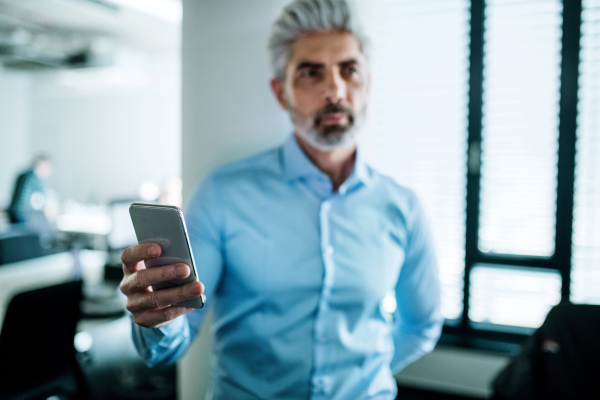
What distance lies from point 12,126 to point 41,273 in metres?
7.75

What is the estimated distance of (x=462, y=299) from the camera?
274 centimetres

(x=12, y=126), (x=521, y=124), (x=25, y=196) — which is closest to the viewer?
(x=521, y=124)

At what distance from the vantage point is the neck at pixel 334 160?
1.31 m

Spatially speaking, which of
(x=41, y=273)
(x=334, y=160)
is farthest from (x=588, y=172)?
(x=41, y=273)

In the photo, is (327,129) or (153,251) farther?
(327,129)

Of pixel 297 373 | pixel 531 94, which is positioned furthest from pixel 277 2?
pixel 531 94

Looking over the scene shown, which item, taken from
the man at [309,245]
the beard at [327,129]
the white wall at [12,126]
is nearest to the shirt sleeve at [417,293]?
the man at [309,245]

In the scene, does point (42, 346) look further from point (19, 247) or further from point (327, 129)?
point (327, 129)

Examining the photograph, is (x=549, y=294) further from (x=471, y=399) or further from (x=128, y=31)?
(x=128, y=31)

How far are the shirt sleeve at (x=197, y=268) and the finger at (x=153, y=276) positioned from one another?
0.50 ft

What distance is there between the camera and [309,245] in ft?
3.99

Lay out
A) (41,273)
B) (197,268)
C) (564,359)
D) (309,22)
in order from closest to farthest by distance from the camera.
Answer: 1. (197,268)
2. (309,22)
3. (564,359)
4. (41,273)

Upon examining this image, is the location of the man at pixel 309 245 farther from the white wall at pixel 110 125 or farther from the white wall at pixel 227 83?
the white wall at pixel 110 125

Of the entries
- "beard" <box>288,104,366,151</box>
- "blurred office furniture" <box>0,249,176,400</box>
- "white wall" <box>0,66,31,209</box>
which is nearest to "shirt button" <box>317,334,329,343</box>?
"beard" <box>288,104,366,151</box>
